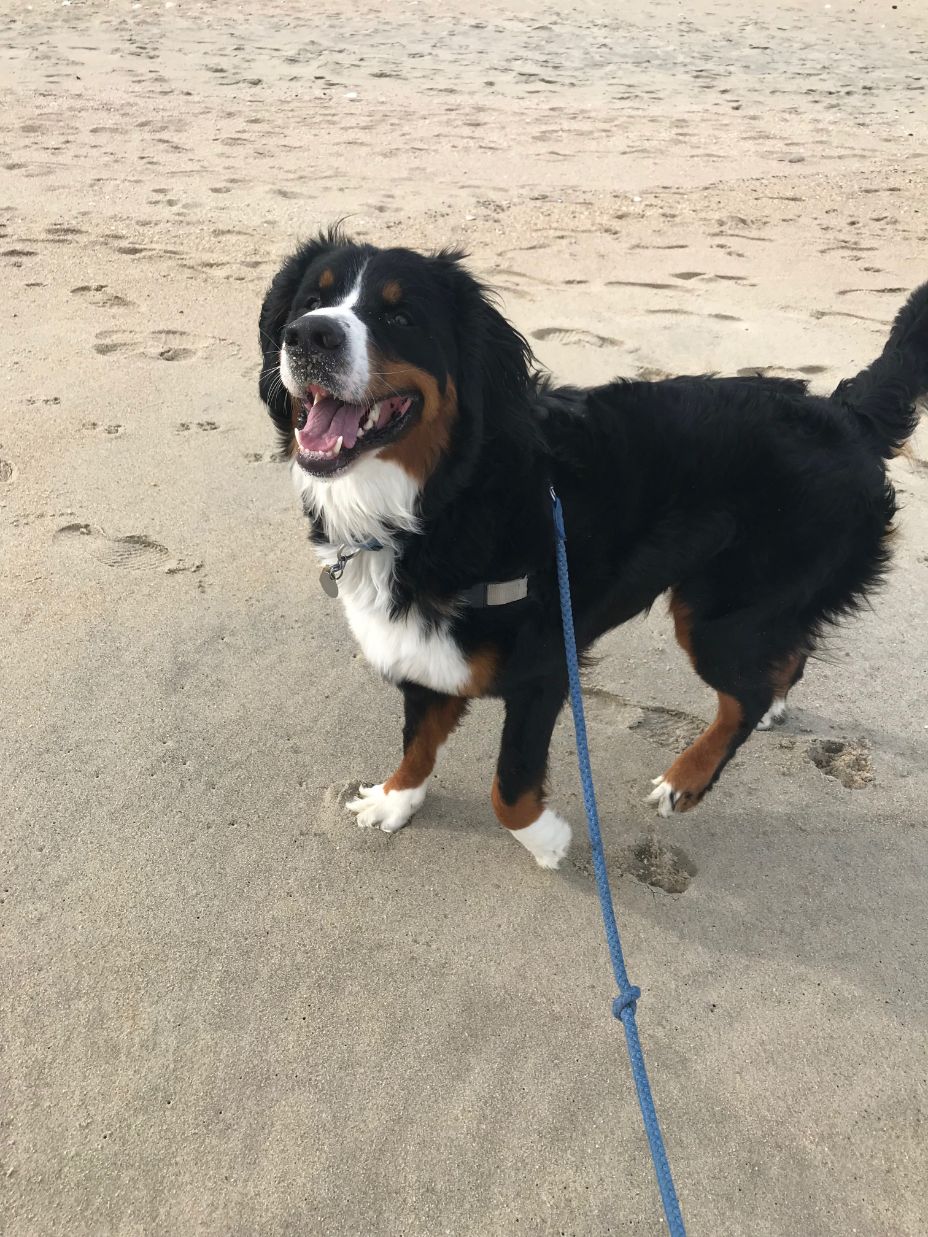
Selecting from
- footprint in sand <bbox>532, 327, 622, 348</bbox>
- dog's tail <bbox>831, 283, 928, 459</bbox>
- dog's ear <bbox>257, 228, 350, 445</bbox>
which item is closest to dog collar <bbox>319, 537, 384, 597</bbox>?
dog's ear <bbox>257, 228, 350, 445</bbox>

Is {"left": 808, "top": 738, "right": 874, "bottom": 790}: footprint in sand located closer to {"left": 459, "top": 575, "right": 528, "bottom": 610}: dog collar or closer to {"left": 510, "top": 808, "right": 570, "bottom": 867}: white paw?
{"left": 510, "top": 808, "right": 570, "bottom": 867}: white paw

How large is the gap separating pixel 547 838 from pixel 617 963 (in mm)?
673

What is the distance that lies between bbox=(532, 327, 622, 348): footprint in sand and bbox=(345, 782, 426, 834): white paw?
315 centimetres

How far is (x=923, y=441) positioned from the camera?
168 inches

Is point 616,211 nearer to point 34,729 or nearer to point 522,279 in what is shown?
point 522,279

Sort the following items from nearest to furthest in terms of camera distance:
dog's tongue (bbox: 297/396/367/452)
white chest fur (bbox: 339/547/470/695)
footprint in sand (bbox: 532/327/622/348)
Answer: dog's tongue (bbox: 297/396/367/452)
white chest fur (bbox: 339/547/470/695)
footprint in sand (bbox: 532/327/622/348)

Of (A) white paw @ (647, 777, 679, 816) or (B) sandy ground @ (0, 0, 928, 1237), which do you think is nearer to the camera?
(B) sandy ground @ (0, 0, 928, 1237)

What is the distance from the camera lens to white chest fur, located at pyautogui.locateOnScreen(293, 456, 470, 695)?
80.6 inches

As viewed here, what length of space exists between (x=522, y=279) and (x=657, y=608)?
3102mm

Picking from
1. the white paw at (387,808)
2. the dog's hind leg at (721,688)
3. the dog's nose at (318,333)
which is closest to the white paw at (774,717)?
the dog's hind leg at (721,688)

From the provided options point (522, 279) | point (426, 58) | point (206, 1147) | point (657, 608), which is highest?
point (426, 58)

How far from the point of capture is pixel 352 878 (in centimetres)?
244

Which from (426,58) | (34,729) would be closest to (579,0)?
(426,58)

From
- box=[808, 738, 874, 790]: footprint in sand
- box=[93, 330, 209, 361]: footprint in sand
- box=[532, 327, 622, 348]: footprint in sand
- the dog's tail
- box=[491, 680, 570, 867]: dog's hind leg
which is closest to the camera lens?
box=[491, 680, 570, 867]: dog's hind leg
